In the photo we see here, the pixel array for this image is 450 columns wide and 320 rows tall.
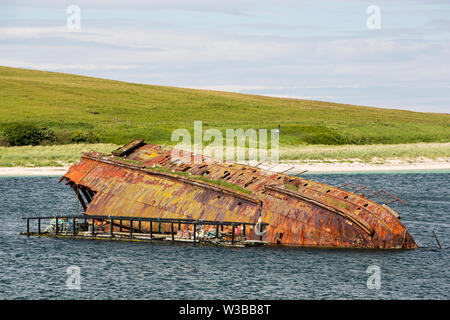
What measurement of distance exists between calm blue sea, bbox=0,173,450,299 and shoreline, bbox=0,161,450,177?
34.8m

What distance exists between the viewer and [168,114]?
425 ft

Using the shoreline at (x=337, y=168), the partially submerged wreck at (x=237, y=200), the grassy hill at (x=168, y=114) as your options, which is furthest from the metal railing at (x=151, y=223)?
the grassy hill at (x=168, y=114)

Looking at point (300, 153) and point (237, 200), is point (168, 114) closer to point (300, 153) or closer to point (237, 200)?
point (300, 153)

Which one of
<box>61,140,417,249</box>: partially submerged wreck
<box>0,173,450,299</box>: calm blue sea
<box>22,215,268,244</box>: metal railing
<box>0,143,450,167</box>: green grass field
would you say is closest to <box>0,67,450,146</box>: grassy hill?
<box>0,143,450,167</box>: green grass field

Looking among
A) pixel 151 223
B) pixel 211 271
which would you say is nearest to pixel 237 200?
pixel 151 223

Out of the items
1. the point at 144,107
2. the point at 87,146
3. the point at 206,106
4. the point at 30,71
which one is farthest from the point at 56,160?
the point at 30,71

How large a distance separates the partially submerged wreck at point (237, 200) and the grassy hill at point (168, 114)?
49.4m

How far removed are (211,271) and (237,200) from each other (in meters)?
5.71

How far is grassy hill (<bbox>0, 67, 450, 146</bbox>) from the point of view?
354ft

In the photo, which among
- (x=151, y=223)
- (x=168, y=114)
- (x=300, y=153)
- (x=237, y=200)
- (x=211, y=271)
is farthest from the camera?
(x=168, y=114)

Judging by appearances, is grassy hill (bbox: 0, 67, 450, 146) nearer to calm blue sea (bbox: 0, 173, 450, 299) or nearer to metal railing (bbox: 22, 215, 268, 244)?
metal railing (bbox: 22, 215, 268, 244)

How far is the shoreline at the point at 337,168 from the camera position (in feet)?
248
